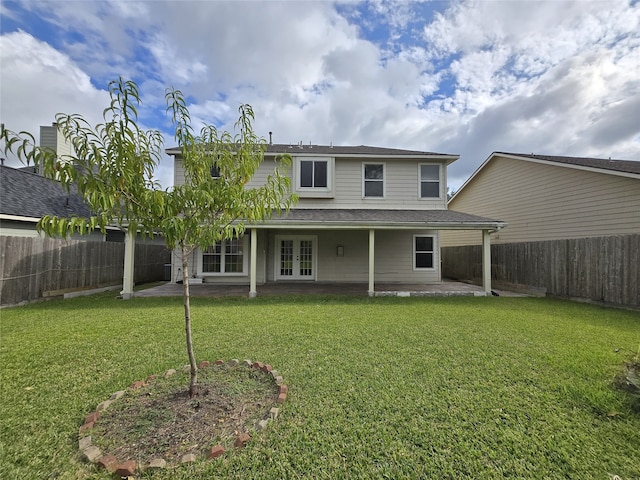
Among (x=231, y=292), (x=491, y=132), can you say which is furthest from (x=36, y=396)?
(x=491, y=132)

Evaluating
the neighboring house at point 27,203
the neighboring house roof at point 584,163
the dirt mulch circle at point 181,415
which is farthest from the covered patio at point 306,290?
the dirt mulch circle at point 181,415

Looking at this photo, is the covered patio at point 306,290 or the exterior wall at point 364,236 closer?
the covered patio at point 306,290

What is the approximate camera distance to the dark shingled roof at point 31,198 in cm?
982

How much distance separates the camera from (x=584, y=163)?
1078 cm

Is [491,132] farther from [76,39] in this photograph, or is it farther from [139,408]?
[139,408]

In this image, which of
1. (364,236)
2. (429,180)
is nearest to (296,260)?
(364,236)

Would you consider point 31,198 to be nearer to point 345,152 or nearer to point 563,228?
point 345,152

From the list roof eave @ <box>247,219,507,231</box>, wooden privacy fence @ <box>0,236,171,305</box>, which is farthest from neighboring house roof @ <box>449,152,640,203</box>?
wooden privacy fence @ <box>0,236,171,305</box>

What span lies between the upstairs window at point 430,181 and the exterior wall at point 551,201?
4.21m

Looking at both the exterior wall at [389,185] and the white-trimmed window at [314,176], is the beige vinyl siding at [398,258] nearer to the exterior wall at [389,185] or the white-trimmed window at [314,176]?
the exterior wall at [389,185]

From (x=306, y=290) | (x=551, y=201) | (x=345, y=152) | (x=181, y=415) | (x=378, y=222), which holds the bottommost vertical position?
(x=181, y=415)

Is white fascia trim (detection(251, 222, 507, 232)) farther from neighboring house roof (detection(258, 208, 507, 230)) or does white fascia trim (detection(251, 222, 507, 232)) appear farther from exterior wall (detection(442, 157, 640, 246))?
exterior wall (detection(442, 157, 640, 246))

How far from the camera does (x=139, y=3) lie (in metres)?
7.70

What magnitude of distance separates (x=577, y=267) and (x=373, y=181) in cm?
767
